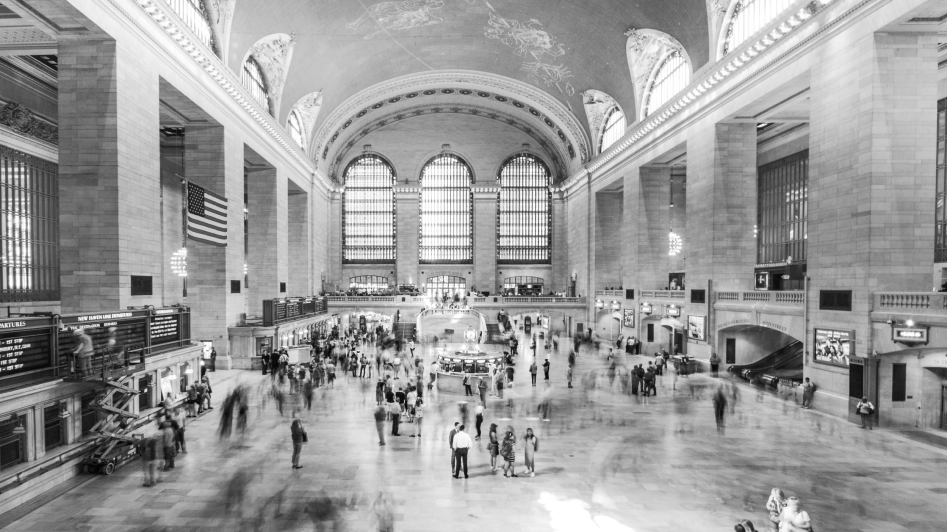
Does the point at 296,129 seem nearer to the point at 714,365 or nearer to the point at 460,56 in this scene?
the point at 460,56

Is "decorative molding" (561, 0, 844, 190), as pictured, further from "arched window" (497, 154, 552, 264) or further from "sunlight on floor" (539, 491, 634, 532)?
"arched window" (497, 154, 552, 264)

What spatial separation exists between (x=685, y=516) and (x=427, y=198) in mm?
41189

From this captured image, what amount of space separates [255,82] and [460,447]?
2369 centimetres

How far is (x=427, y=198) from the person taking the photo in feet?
155

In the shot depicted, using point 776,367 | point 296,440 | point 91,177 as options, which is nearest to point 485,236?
point 776,367

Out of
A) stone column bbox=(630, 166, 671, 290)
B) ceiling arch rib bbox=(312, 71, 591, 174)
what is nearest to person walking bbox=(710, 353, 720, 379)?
stone column bbox=(630, 166, 671, 290)

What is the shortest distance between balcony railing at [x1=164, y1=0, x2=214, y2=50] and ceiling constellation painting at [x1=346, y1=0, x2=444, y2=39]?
28.4 ft

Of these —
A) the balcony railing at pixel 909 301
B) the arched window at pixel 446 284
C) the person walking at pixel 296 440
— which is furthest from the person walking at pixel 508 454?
the arched window at pixel 446 284

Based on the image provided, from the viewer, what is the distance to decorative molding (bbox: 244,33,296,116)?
83.3 feet

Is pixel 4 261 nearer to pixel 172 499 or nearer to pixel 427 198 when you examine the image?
pixel 172 499

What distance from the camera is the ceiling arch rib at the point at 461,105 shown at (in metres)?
38.2

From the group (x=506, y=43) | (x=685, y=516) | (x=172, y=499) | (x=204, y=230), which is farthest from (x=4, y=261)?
(x=506, y=43)

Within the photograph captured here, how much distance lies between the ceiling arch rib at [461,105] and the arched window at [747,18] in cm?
1715

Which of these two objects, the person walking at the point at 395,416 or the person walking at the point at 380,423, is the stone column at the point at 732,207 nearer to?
the person walking at the point at 395,416
